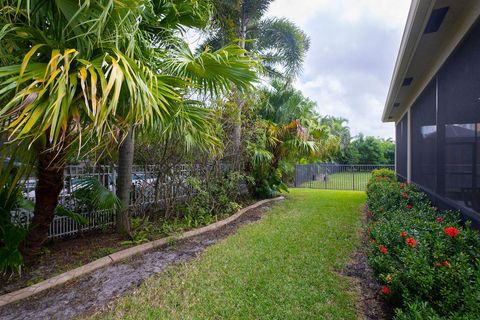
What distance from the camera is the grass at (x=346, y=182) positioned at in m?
14.9

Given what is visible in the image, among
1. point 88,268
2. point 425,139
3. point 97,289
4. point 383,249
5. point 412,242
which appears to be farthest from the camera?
point 425,139

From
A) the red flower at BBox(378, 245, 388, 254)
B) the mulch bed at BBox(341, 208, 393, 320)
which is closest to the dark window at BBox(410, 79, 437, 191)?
the mulch bed at BBox(341, 208, 393, 320)

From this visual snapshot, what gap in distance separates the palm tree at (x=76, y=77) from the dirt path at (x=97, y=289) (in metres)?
0.81

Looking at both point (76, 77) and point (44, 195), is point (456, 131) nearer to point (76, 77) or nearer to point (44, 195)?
point (76, 77)

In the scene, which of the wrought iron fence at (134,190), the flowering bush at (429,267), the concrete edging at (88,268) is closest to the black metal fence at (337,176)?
the wrought iron fence at (134,190)

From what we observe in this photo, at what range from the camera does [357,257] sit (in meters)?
4.11

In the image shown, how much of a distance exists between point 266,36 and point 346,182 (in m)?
9.65

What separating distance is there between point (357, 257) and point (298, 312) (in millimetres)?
2025

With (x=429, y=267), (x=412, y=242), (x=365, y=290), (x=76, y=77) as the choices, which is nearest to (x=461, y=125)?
(x=412, y=242)

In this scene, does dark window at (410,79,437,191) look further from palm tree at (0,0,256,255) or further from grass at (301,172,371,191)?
grass at (301,172,371,191)

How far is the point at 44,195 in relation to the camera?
3084 millimetres

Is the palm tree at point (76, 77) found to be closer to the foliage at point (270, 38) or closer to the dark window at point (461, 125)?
the dark window at point (461, 125)

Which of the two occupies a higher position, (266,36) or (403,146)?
(266,36)

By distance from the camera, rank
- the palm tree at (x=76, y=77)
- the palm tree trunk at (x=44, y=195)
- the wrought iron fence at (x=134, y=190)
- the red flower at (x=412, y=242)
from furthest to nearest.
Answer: the wrought iron fence at (x=134, y=190) < the palm tree trunk at (x=44, y=195) < the red flower at (x=412, y=242) < the palm tree at (x=76, y=77)
